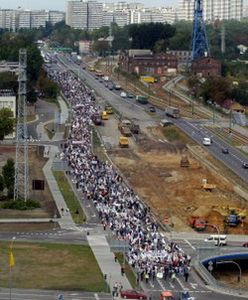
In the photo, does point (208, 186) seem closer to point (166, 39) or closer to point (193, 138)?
point (193, 138)

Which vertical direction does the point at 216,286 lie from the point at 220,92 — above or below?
above

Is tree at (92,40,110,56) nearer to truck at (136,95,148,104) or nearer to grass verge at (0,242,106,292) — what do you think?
truck at (136,95,148,104)

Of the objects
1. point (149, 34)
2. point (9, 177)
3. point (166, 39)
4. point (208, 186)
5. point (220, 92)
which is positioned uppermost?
point (149, 34)

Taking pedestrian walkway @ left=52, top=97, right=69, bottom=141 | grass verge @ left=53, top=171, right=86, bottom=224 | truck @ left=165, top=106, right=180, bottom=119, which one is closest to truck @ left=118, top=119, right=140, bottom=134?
pedestrian walkway @ left=52, top=97, right=69, bottom=141

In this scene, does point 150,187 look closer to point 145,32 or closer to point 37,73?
point 37,73

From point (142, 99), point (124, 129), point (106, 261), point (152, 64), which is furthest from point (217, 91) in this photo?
point (106, 261)

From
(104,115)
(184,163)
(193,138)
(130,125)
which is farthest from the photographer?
(104,115)

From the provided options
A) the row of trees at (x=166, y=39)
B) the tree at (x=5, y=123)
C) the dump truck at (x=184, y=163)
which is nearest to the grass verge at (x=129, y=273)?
the dump truck at (x=184, y=163)
